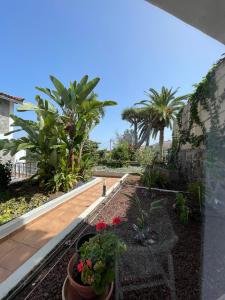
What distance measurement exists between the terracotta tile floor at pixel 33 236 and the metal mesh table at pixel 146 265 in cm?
157

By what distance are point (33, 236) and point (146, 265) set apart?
2.30 m

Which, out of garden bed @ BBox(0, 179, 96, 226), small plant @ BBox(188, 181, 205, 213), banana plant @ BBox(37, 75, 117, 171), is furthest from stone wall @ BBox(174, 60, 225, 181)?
garden bed @ BBox(0, 179, 96, 226)

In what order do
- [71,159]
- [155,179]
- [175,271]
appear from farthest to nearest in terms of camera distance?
1. [71,159]
2. [155,179]
3. [175,271]

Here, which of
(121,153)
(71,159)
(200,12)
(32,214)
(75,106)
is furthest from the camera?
(121,153)

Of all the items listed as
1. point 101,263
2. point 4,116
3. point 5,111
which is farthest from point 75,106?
point 5,111

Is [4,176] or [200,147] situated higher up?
[200,147]

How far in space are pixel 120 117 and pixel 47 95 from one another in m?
22.0

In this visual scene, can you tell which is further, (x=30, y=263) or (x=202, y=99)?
(x=202, y=99)

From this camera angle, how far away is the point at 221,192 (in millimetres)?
3502

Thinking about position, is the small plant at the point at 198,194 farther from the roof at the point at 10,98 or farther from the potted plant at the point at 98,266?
the roof at the point at 10,98

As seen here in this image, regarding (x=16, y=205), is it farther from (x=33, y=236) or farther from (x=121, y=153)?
(x=121, y=153)

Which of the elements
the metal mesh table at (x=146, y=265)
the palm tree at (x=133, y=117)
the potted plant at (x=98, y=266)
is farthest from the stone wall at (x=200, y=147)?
the palm tree at (x=133, y=117)

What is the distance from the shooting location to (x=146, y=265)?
7.16ft

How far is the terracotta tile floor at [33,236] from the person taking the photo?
2613mm
